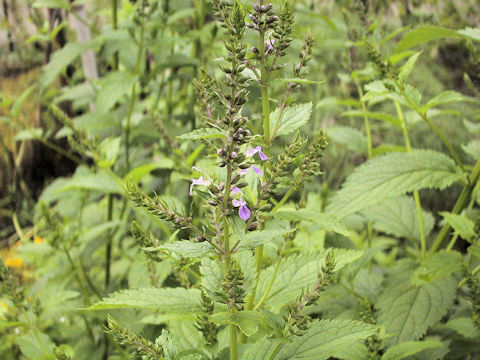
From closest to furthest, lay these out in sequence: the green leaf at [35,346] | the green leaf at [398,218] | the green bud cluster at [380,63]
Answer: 1. the green bud cluster at [380,63]
2. the green leaf at [35,346]
3. the green leaf at [398,218]

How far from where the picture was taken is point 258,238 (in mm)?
806

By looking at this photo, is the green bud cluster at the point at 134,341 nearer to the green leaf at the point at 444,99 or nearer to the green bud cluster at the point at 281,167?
the green bud cluster at the point at 281,167

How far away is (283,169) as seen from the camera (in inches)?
31.5

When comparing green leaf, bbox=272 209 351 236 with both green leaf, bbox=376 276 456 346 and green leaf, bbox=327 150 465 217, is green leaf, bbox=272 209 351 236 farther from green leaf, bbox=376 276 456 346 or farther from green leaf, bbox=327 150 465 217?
Answer: green leaf, bbox=376 276 456 346

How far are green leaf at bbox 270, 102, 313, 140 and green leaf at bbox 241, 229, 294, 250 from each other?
23cm

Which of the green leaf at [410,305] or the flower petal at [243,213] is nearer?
the flower petal at [243,213]

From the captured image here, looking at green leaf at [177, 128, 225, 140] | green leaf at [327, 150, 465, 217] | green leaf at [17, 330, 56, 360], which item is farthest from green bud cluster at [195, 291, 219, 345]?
green leaf at [17, 330, 56, 360]

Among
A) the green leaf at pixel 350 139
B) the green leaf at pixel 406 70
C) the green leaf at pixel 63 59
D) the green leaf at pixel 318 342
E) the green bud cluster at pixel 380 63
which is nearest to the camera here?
the green leaf at pixel 318 342

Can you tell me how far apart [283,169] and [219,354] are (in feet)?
1.43

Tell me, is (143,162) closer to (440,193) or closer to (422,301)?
(422,301)

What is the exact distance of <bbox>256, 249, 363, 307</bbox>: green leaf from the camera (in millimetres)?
986

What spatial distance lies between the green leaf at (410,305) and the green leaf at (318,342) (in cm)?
49

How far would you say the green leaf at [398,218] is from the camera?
172 centimetres

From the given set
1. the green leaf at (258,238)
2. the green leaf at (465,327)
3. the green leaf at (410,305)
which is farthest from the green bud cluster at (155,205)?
the green leaf at (465,327)
